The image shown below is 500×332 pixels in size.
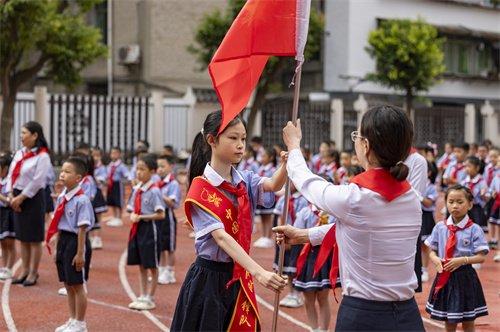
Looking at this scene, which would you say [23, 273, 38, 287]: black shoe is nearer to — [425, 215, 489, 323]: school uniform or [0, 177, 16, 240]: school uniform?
[0, 177, 16, 240]: school uniform

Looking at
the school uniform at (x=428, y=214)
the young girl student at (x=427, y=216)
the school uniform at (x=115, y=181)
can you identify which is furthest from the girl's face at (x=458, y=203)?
the school uniform at (x=115, y=181)

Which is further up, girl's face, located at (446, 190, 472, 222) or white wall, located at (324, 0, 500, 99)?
white wall, located at (324, 0, 500, 99)

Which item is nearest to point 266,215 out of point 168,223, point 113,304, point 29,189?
point 168,223

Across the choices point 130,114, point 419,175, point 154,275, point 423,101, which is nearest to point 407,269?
point 419,175

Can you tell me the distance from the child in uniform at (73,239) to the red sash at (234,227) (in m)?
3.09

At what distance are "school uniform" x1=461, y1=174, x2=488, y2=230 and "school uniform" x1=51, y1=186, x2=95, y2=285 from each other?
6.45 meters

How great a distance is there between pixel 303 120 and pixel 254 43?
71.9 ft

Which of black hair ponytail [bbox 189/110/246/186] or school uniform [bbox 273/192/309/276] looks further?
school uniform [bbox 273/192/309/276]

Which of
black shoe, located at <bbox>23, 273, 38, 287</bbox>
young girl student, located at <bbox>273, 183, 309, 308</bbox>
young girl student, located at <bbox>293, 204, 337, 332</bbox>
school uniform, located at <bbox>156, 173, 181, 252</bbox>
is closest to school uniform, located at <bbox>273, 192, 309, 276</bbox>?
young girl student, located at <bbox>273, 183, 309, 308</bbox>

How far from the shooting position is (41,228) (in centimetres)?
935

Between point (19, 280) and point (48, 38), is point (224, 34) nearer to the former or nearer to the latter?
point (48, 38)

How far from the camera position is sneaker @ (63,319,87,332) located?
23.0 feet

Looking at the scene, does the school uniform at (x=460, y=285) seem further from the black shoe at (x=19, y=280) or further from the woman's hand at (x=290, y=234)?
the black shoe at (x=19, y=280)

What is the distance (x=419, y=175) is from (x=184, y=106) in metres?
17.9
